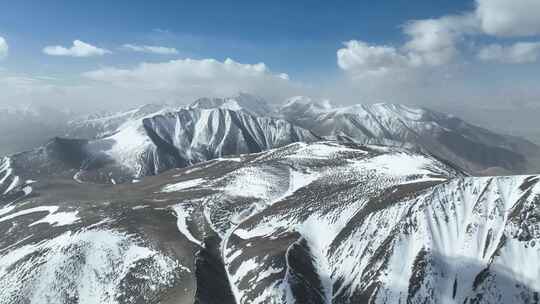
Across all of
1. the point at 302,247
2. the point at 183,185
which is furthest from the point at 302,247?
the point at 183,185

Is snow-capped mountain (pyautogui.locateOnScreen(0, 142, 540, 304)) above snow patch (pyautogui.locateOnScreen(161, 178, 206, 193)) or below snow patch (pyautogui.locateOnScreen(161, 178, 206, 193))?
above

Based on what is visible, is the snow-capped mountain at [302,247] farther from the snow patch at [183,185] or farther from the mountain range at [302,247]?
the snow patch at [183,185]

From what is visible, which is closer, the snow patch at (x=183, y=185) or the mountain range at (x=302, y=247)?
the mountain range at (x=302, y=247)

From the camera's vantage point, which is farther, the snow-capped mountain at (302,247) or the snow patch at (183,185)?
the snow patch at (183,185)

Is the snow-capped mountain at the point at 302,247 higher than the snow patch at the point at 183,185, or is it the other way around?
the snow-capped mountain at the point at 302,247

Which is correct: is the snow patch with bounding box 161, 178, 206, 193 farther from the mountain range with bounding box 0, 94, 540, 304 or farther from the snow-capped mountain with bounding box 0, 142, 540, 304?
the snow-capped mountain with bounding box 0, 142, 540, 304

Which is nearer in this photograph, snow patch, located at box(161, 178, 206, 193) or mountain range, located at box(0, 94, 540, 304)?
mountain range, located at box(0, 94, 540, 304)

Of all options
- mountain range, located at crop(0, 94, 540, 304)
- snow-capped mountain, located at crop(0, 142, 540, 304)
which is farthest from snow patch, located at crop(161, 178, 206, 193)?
snow-capped mountain, located at crop(0, 142, 540, 304)

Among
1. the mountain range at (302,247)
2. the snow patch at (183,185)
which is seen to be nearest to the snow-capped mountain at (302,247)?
the mountain range at (302,247)
